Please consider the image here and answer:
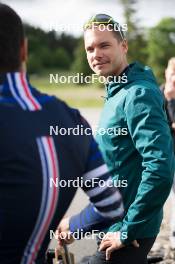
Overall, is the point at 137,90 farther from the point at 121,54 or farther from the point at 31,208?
the point at 31,208

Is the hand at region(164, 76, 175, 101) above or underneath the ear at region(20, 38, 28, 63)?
above

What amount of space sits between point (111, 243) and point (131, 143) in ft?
1.63

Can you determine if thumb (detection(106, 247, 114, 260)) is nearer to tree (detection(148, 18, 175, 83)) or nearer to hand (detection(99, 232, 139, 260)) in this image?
hand (detection(99, 232, 139, 260))

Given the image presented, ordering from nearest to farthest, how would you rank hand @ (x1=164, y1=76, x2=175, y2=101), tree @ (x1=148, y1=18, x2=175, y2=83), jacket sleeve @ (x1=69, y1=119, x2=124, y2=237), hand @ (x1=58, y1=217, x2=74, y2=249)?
jacket sleeve @ (x1=69, y1=119, x2=124, y2=237) < hand @ (x1=58, y1=217, x2=74, y2=249) < hand @ (x1=164, y1=76, x2=175, y2=101) < tree @ (x1=148, y1=18, x2=175, y2=83)

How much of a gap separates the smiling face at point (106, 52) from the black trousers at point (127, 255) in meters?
0.89

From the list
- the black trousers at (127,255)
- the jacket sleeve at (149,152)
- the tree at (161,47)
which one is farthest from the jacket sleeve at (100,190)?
the tree at (161,47)

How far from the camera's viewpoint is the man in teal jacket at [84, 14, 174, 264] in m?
2.45

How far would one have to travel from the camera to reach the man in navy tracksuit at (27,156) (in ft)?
5.60

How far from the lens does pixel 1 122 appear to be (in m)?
1.70

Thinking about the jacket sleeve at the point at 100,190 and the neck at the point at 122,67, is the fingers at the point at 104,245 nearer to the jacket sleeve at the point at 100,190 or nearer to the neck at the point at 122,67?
the jacket sleeve at the point at 100,190

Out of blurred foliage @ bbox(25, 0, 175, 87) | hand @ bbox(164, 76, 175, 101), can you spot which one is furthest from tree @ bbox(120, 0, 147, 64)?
hand @ bbox(164, 76, 175, 101)

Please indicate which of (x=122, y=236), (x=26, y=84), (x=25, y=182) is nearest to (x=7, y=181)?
(x=25, y=182)

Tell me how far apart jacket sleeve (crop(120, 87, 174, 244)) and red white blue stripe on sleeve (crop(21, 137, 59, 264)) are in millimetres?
756

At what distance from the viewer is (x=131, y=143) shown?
2549 mm
